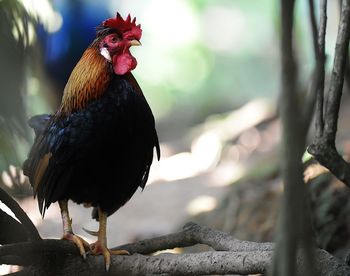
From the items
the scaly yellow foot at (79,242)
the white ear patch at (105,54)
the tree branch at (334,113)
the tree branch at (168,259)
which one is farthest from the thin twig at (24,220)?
the tree branch at (334,113)

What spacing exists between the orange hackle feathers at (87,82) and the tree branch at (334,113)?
2.66ft

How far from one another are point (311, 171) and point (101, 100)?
58.0 inches

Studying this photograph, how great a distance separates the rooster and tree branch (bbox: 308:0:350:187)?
633mm

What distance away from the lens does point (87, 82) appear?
2.45m

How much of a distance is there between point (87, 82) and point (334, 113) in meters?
0.92

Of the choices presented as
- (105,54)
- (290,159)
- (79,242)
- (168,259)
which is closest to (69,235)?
(79,242)

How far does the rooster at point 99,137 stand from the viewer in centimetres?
236

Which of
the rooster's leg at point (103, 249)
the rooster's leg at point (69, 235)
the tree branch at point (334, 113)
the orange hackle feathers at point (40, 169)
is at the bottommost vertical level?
the rooster's leg at point (103, 249)

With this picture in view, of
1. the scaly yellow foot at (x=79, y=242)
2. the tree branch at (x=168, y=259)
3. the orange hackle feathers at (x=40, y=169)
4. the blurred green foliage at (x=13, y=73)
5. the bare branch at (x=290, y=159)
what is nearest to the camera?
the bare branch at (x=290, y=159)

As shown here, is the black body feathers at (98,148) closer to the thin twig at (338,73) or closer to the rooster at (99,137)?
the rooster at (99,137)

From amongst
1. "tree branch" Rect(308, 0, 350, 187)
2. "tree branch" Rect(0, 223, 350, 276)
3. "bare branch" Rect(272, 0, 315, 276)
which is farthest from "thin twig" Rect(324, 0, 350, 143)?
"bare branch" Rect(272, 0, 315, 276)

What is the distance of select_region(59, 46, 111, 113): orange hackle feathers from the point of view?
2443 millimetres

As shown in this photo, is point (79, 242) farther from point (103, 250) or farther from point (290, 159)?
point (290, 159)

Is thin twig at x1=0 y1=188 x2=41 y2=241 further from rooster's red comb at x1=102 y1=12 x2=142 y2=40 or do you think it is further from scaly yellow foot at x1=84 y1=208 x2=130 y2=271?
rooster's red comb at x1=102 y1=12 x2=142 y2=40
